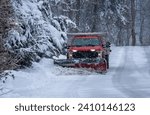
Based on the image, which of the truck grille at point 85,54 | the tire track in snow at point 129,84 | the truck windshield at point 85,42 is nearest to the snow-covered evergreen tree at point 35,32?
the truck windshield at point 85,42

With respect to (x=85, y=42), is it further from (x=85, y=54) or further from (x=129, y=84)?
(x=129, y=84)

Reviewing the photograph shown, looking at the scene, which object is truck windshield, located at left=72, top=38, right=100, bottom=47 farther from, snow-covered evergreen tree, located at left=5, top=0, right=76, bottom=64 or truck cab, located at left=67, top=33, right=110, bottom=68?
snow-covered evergreen tree, located at left=5, top=0, right=76, bottom=64

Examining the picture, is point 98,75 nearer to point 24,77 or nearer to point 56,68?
point 56,68

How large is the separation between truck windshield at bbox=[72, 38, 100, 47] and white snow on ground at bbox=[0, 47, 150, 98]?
1.64 m

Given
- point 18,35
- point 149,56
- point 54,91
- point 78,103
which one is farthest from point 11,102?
point 149,56

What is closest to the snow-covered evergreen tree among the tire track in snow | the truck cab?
the truck cab

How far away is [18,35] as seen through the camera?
21.4 meters

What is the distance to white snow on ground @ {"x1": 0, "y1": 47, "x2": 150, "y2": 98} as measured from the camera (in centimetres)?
1579

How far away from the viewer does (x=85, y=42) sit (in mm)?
27562

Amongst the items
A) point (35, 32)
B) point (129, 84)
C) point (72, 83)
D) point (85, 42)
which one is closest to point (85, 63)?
point (85, 42)

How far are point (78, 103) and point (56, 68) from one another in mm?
14469

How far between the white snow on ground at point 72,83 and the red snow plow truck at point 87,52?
856 mm

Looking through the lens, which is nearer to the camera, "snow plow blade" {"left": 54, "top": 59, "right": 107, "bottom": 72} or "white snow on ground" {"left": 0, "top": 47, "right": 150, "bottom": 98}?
"white snow on ground" {"left": 0, "top": 47, "right": 150, "bottom": 98}

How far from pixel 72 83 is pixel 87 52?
7221 mm
